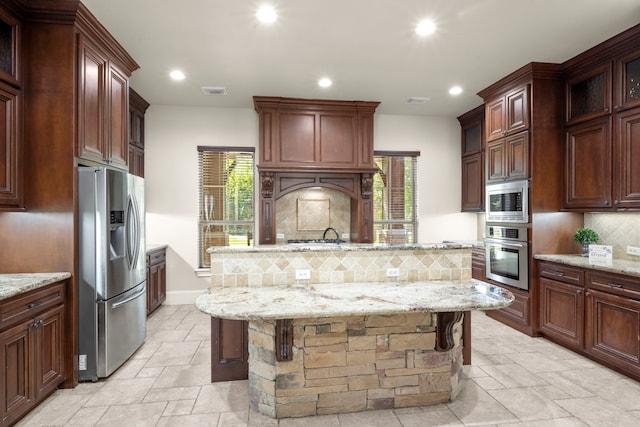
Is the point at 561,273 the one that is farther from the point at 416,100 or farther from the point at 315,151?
the point at 315,151

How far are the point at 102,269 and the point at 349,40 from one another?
9.28ft

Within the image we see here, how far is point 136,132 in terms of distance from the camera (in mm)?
4719

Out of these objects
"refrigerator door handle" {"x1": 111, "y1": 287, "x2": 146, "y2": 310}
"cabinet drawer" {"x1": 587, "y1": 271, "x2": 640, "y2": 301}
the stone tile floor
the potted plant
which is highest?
the potted plant

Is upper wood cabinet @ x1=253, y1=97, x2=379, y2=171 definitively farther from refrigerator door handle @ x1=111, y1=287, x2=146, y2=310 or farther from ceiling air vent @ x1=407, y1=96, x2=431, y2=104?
refrigerator door handle @ x1=111, y1=287, x2=146, y2=310

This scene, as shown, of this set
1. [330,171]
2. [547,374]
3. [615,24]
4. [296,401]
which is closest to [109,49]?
[330,171]

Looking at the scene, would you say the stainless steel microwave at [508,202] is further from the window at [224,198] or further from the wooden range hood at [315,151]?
the window at [224,198]

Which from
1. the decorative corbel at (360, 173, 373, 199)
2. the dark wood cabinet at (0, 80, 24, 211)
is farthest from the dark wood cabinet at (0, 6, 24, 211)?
the decorative corbel at (360, 173, 373, 199)

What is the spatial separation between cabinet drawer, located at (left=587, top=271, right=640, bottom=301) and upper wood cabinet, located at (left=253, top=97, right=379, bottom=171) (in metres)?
2.79

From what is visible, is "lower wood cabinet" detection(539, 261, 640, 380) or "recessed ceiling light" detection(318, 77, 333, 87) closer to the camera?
"lower wood cabinet" detection(539, 261, 640, 380)

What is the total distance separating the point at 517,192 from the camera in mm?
3863

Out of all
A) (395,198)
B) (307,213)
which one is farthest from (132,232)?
(395,198)

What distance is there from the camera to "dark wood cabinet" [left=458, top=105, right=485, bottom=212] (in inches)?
203

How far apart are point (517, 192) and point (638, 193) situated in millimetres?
1043

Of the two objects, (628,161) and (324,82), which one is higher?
(324,82)
